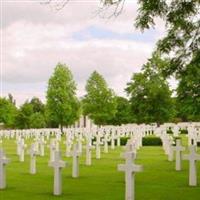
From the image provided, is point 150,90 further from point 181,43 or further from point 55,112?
point 181,43

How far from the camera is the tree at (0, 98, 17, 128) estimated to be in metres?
84.0

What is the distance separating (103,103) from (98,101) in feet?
2.38

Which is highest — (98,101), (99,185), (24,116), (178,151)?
(98,101)

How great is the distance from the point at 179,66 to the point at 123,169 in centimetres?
454

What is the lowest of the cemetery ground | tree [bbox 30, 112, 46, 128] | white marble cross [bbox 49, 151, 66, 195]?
the cemetery ground

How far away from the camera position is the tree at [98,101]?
2635 inches

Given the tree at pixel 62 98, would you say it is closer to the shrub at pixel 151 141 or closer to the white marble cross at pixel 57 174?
the shrub at pixel 151 141

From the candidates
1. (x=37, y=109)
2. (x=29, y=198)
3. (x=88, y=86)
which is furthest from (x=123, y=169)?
(x=37, y=109)

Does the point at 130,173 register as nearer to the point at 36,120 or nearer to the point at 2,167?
the point at 2,167

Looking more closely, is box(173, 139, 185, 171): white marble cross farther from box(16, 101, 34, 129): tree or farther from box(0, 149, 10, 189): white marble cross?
box(16, 101, 34, 129): tree

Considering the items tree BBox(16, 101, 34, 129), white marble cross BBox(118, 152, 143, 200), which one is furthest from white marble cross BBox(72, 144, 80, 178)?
tree BBox(16, 101, 34, 129)

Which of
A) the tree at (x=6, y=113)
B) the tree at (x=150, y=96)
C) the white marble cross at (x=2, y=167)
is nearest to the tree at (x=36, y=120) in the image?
the tree at (x=6, y=113)

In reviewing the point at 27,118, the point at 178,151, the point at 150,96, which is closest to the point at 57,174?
the point at 178,151

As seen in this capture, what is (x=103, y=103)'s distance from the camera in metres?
67.1
